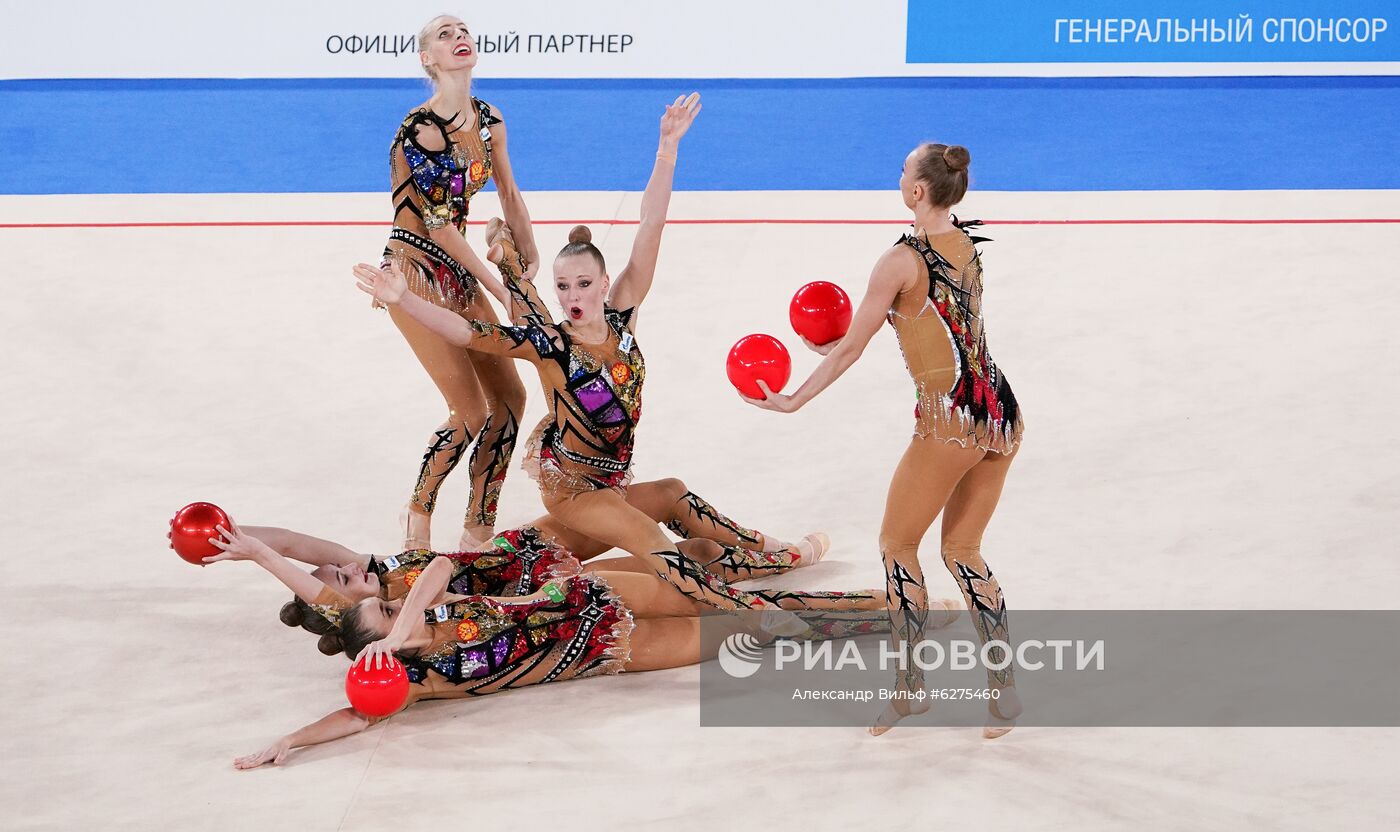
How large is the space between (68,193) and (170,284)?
1884mm

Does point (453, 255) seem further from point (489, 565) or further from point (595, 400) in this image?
point (489, 565)

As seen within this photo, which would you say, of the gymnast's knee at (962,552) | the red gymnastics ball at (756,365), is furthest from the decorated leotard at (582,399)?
the gymnast's knee at (962,552)

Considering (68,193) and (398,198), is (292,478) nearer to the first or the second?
(398,198)

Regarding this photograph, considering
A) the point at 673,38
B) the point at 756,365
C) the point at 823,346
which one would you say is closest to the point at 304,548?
the point at 756,365

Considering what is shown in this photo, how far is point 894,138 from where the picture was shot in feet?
32.2

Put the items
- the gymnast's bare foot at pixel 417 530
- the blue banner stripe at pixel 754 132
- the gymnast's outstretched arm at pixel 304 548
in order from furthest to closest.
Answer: the blue banner stripe at pixel 754 132 < the gymnast's bare foot at pixel 417 530 < the gymnast's outstretched arm at pixel 304 548

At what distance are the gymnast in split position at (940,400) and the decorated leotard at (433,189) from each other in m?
1.43

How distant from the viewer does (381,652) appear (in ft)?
13.1

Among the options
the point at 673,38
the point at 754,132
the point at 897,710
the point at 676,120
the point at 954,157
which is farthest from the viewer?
the point at 673,38

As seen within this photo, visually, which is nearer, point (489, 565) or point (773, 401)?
point (773, 401)

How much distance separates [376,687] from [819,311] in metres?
1.47

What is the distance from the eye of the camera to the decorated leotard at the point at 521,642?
4.27 meters

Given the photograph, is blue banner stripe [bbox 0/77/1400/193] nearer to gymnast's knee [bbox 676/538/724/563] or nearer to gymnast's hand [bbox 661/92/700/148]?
gymnast's hand [bbox 661/92/700/148]

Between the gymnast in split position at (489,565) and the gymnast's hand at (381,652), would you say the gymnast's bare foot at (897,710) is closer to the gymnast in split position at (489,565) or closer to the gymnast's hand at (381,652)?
the gymnast in split position at (489,565)
